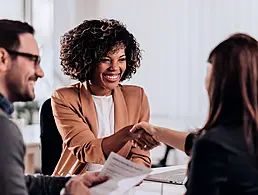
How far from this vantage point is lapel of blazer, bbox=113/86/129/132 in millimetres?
2482

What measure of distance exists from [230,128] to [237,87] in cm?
10

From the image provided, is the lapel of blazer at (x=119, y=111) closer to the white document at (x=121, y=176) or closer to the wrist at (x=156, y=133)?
the wrist at (x=156, y=133)

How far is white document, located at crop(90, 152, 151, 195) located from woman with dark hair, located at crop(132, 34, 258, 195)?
33 cm

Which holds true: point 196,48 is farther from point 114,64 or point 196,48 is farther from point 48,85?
point 114,64

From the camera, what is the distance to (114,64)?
2430mm

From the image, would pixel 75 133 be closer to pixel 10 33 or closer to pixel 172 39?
pixel 10 33

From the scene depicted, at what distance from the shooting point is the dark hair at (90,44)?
243 centimetres

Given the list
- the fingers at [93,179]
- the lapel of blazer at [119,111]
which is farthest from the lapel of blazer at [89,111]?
the fingers at [93,179]

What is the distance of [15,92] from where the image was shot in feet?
4.83

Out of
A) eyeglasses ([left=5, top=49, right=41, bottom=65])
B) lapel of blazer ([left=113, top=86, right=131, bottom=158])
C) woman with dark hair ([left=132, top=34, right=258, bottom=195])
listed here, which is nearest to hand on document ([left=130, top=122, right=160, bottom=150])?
lapel of blazer ([left=113, top=86, right=131, bottom=158])

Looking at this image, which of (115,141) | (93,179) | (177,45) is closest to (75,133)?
(115,141)

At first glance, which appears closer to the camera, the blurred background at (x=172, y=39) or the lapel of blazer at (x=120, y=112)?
the lapel of blazer at (x=120, y=112)

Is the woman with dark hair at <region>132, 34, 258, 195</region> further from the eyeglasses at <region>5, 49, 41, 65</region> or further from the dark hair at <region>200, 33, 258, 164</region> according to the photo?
the eyeglasses at <region>5, 49, 41, 65</region>

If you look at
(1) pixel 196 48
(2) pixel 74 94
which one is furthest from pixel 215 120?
(1) pixel 196 48
